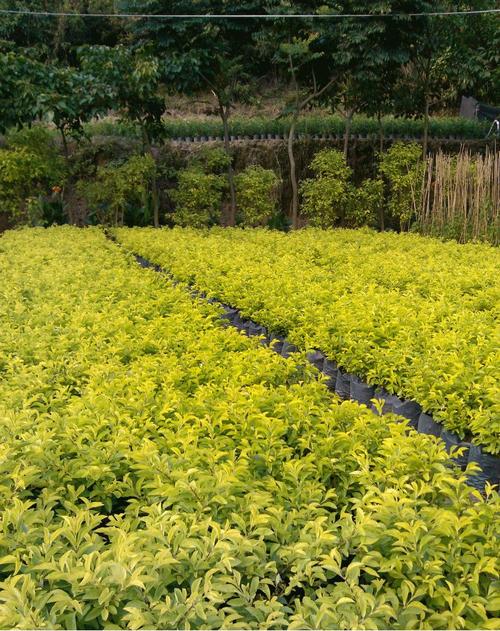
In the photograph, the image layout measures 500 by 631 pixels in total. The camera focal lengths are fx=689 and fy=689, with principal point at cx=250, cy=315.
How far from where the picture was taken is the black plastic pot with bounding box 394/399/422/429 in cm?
405

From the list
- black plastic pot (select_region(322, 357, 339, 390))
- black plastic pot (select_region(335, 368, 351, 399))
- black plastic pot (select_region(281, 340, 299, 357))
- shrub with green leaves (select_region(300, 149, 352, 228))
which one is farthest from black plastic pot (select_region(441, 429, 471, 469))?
shrub with green leaves (select_region(300, 149, 352, 228))

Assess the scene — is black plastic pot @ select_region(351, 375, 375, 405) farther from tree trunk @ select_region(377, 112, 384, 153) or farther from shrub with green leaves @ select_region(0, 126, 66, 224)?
tree trunk @ select_region(377, 112, 384, 153)

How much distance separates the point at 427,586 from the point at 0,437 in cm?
172

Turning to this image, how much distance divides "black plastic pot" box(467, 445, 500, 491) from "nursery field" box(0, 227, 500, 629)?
14cm

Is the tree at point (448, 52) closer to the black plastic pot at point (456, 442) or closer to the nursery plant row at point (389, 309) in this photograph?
the nursery plant row at point (389, 309)

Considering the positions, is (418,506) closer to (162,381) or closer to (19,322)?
(162,381)

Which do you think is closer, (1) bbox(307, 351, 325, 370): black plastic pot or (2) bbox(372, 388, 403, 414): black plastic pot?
(2) bbox(372, 388, 403, 414): black plastic pot

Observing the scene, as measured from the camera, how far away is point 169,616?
1.69 meters

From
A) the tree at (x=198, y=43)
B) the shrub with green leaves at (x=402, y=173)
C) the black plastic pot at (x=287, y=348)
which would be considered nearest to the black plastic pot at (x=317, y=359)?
the black plastic pot at (x=287, y=348)

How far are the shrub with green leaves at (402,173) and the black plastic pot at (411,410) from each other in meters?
12.7

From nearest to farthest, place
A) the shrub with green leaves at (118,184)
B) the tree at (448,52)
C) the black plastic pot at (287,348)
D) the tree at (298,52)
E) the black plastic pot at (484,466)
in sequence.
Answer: the black plastic pot at (484,466)
the black plastic pot at (287,348)
the tree at (298,52)
the shrub with green leaves at (118,184)
the tree at (448,52)

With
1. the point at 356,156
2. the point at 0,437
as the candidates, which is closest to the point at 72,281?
the point at 0,437

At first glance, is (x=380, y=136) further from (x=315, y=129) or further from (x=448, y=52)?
(x=448, y=52)

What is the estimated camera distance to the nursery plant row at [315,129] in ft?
65.8
